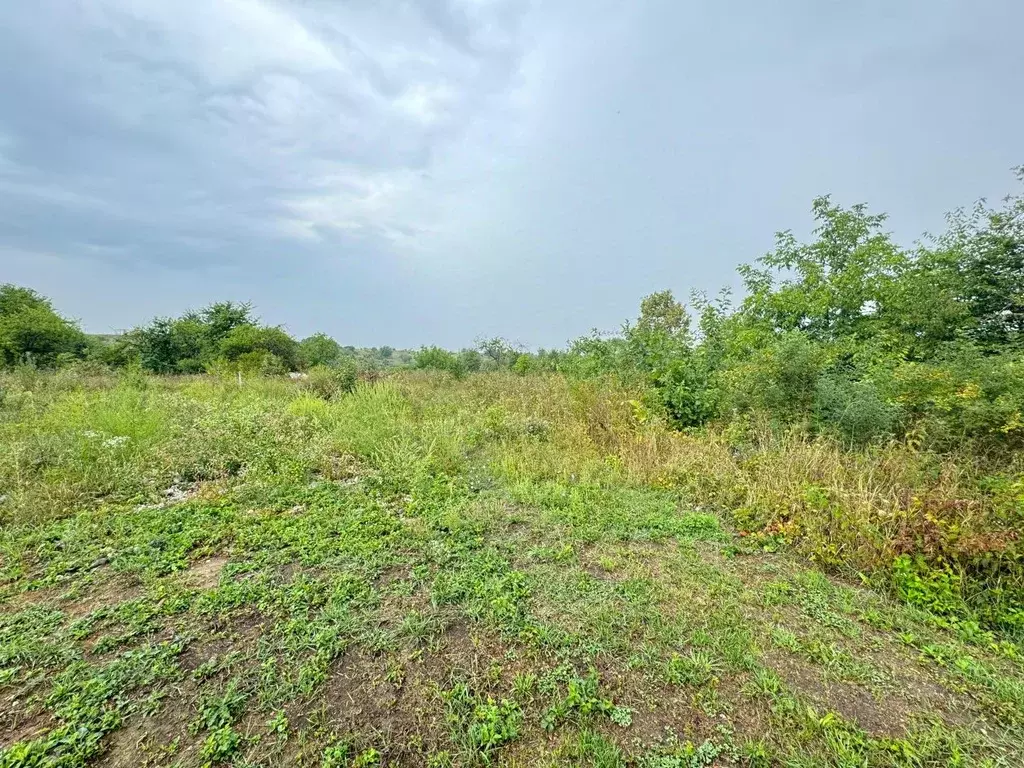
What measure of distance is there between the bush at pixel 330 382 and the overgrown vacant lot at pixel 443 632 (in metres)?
4.53

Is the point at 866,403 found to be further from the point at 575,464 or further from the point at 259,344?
the point at 259,344

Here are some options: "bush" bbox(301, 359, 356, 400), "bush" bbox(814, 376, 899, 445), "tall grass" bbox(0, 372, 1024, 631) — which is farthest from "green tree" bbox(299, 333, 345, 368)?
"bush" bbox(814, 376, 899, 445)

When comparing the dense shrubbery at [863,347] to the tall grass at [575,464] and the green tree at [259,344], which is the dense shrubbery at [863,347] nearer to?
the tall grass at [575,464]

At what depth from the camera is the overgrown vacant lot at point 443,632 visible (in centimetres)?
150

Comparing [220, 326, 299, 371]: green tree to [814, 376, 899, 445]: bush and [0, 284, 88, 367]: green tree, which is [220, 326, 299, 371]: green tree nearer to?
[0, 284, 88, 367]: green tree

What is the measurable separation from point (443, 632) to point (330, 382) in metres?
8.26

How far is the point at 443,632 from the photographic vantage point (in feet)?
6.74

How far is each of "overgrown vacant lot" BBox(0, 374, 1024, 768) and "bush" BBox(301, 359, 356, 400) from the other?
4.53m

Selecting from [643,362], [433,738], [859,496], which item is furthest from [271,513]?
[643,362]

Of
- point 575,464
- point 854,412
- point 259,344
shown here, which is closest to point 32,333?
point 259,344

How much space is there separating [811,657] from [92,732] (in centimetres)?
317

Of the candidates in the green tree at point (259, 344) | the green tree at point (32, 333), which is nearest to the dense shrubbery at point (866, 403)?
the green tree at point (259, 344)

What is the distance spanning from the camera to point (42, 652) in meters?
1.86

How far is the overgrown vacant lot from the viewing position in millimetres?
1504
